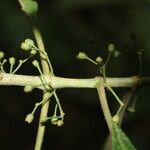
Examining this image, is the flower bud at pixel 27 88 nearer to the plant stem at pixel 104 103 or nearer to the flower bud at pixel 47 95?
the flower bud at pixel 47 95

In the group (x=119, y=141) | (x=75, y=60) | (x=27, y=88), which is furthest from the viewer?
(x=75, y=60)

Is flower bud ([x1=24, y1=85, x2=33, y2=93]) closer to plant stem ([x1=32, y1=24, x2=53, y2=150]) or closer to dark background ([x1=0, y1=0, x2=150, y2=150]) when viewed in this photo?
plant stem ([x1=32, y1=24, x2=53, y2=150])

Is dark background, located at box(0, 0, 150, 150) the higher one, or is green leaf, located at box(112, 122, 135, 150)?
dark background, located at box(0, 0, 150, 150)

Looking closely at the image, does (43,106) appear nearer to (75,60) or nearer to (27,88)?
(27,88)

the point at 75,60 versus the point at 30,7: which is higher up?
the point at 75,60

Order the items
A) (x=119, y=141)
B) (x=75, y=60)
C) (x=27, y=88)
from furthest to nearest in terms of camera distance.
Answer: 1. (x=75, y=60)
2. (x=27, y=88)
3. (x=119, y=141)

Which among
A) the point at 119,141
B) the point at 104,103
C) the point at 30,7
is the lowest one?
the point at 119,141

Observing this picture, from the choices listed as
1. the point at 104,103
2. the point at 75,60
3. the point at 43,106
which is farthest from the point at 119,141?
the point at 75,60

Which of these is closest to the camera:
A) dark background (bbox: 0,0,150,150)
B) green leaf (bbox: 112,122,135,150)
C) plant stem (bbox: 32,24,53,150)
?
green leaf (bbox: 112,122,135,150)

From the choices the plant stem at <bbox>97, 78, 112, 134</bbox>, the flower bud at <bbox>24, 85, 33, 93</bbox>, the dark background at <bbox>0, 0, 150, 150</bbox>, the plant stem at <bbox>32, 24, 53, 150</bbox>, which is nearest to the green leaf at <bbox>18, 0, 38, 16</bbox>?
the plant stem at <bbox>32, 24, 53, 150</bbox>

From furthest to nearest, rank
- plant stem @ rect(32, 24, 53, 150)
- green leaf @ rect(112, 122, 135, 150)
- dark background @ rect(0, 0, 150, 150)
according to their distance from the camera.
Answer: dark background @ rect(0, 0, 150, 150) → plant stem @ rect(32, 24, 53, 150) → green leaf @ rect(112, 122, 135, 150)
